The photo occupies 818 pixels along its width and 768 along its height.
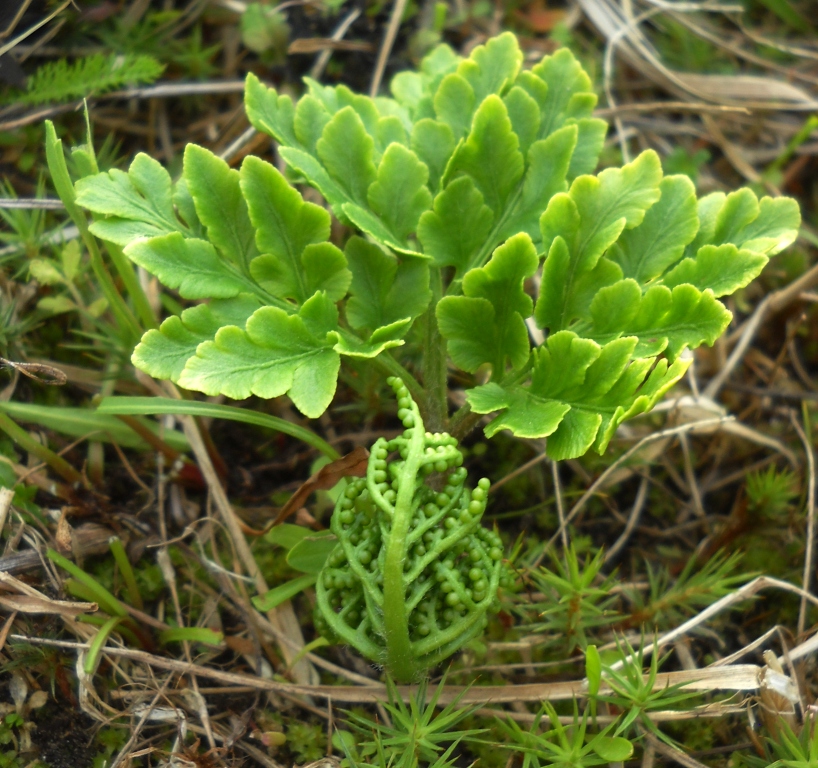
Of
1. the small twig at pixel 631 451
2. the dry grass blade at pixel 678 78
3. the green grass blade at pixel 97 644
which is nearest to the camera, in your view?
the green grass blade at pixel 97 644

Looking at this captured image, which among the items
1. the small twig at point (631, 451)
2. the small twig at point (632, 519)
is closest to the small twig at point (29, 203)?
the small twig at point (631, 451)

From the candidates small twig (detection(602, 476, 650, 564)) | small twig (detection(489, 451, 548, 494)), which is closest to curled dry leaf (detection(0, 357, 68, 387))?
small twig (detection(489, 451, 548, 494))

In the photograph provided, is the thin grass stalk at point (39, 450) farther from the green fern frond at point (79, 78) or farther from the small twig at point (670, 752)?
the small twig at point (670, 752)

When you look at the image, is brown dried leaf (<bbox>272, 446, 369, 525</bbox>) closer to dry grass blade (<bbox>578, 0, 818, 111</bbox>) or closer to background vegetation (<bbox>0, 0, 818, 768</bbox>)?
background vegetation (<bbox>0, 0, 818, 768</bbox>)

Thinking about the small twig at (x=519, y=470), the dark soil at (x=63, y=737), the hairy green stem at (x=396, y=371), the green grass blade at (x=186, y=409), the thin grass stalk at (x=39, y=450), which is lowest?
the dark soil at (x=63, y=737)

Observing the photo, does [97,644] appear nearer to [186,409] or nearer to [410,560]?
[186,409]

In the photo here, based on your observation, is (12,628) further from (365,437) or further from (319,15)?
(319,15)

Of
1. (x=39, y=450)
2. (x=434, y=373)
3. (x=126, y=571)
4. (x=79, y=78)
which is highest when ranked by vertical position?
(x=79, y=78)

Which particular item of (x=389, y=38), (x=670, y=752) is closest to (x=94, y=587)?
(x=670, y=752)
